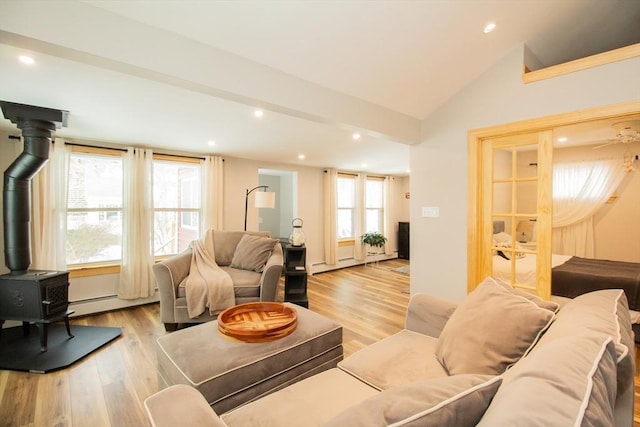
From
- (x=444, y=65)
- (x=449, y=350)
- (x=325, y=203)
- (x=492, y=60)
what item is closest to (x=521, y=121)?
(x=492, y=60)

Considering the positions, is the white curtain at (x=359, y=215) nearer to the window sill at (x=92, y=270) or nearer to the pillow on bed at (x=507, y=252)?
the pillow on bed at (x=507, y=252)

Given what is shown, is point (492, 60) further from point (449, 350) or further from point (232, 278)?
point (232, 278)

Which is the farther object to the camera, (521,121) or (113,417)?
(521,121)

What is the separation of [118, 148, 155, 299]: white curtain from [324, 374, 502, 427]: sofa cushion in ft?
12.6

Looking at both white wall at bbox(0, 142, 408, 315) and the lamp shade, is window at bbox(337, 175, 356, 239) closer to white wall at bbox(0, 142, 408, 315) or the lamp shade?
white wall at bbox(0, 142, 408, 315)

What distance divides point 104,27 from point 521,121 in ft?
10.2

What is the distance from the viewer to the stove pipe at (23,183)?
2559 mm

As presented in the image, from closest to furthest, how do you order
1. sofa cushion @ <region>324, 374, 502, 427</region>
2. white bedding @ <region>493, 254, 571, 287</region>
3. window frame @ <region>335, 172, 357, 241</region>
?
1. sofa cushion @ <region>324, 374, 502, 427</region>
2. white bedding @ <region>493, 254, 571, 287</region>
3. window frame @ <region>335, 172, 357, 241</region>

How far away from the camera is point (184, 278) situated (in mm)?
3156

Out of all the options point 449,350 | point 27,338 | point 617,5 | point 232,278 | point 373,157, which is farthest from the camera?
point 373,157

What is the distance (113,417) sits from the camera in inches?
70.4

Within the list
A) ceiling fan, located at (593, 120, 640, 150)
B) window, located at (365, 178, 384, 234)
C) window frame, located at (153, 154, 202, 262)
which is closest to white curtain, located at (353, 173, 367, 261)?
window, located at (365, 178, 384, 234)

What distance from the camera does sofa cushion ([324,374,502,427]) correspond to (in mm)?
643

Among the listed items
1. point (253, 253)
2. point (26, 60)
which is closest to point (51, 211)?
point (26, 60)
